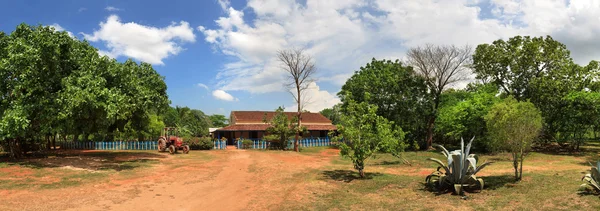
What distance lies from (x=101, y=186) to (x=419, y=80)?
93.3 ft

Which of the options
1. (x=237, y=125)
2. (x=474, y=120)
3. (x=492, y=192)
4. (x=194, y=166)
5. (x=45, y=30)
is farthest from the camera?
(x=237, y=125)

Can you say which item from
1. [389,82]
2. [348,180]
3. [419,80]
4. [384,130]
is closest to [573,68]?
[419,80]

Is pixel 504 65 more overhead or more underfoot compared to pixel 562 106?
more overhead

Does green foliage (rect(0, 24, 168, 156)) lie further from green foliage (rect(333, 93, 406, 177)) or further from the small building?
the small building

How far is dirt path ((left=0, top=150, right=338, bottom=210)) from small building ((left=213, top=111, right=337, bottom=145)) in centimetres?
2242

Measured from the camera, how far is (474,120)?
91.7ft

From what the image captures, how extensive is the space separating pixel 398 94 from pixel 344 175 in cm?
1954

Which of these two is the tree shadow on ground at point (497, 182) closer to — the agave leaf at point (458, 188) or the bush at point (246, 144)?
the agave leaf at point (458, 188)

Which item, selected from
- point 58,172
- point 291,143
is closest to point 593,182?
point 58,172

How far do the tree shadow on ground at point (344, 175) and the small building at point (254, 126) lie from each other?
2081 centimetres

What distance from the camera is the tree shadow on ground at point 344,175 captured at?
15.4 metres

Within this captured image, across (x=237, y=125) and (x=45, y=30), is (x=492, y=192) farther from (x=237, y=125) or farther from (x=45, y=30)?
(x=237, y=125)

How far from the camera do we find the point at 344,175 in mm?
16484

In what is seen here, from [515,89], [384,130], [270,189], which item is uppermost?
[515,89]
